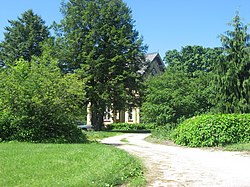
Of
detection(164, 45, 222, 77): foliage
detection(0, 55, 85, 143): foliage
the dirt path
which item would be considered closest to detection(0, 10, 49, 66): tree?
detection(164, 45, 222, 77): foliage

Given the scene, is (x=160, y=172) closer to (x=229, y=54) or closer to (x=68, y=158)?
(x=68, y=158)

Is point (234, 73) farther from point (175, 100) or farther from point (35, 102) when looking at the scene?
point (35, 102)

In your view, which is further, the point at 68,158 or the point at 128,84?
the point at 128,84

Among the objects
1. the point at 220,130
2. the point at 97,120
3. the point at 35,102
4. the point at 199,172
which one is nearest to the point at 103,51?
the point at 97,120

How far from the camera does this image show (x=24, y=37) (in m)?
48.6

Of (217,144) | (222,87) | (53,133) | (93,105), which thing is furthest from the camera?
(93,105)

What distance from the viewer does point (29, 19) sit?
49562 millimetres

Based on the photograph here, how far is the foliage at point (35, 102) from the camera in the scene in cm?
1722

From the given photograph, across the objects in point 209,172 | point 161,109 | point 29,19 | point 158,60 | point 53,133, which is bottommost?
point 209,172

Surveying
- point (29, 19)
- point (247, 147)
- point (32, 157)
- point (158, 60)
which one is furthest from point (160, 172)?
point (158, 60)

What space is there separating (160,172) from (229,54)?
44.6 ft

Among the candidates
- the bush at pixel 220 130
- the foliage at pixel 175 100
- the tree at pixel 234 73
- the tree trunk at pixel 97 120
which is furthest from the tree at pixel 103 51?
the bush at pixel 220 130

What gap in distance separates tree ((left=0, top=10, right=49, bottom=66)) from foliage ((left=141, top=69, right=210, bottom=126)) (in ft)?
88.6

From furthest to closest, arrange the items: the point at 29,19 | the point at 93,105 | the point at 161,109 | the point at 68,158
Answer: the point at 29,19 → the point at 93,105 → the point at 161,109 → the point at 68,158
